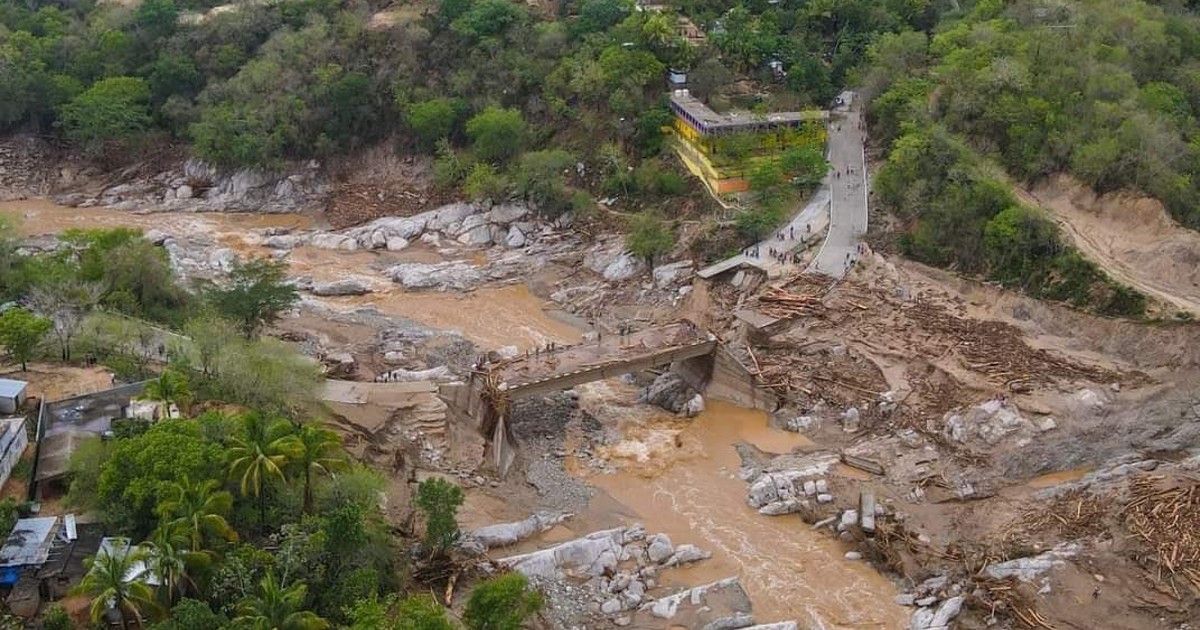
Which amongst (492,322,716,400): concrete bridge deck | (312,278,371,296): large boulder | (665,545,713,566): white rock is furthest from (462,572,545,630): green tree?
(312,278,371,296): large boulder

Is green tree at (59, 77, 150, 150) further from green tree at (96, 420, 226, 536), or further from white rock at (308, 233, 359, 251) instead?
green tree at (96, 420, 226, 536)

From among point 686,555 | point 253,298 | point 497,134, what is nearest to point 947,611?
point 686,555

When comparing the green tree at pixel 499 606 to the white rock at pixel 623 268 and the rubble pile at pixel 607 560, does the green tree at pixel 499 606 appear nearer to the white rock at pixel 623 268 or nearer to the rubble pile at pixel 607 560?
the rubble pile at pixel 607 560

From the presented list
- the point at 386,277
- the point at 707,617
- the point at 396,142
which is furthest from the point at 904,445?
the point at 396,142

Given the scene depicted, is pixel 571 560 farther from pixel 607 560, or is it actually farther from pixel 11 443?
pixel 11 443

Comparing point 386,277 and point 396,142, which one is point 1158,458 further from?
point 396,142
